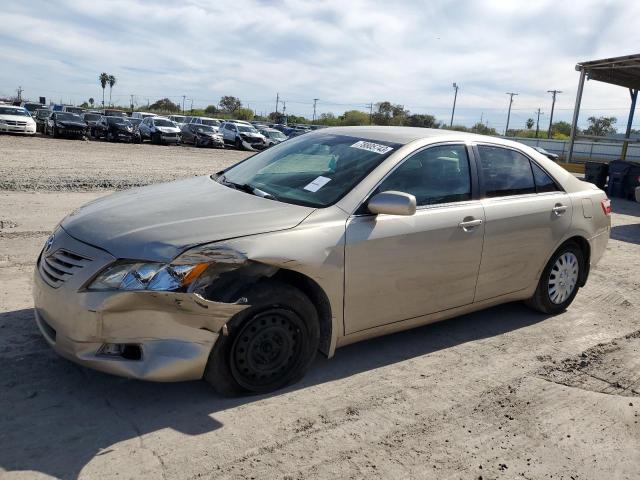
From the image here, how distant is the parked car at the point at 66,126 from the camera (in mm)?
27969

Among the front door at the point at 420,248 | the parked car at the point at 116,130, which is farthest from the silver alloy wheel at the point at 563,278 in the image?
the parked car at the point at 116,130

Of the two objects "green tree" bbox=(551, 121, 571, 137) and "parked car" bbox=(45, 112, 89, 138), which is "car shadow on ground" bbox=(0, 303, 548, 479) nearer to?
"parked car" bbox=(45, 112, 89, 138)

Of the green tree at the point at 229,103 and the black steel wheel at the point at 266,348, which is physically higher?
the green tree at the point at 229,103

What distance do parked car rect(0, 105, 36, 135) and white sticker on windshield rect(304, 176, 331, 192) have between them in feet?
88.5

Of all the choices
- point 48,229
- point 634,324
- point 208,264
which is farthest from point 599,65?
point 208,264

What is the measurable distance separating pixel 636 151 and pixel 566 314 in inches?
1693

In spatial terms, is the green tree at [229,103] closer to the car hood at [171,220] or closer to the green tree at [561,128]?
the green tree at [561,128]

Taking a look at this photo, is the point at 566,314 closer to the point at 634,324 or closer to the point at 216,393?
the point at 634,324

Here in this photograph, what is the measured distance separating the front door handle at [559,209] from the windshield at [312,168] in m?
1.77

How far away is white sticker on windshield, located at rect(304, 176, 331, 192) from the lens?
12.6 feet

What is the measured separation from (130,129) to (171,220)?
28.7 m

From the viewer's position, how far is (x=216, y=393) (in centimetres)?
338

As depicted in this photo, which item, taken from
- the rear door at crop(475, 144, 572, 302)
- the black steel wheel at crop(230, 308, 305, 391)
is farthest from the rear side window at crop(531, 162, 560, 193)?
the black steel wheel at crop(230, 308, 305, 391)

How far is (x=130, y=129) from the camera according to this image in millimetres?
29766
